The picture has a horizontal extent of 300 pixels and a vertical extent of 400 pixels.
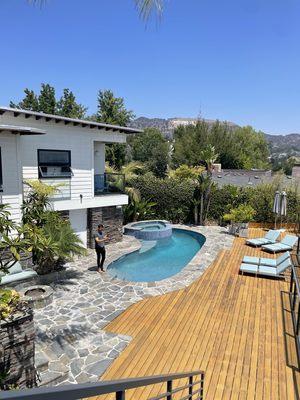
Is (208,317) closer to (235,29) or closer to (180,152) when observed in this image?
(235,29)

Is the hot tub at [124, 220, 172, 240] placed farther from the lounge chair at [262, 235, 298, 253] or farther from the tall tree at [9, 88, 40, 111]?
the tall tree at [9, 88, 40, 111]

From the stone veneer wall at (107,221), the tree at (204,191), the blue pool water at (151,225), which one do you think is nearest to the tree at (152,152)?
the tree at (204,191)

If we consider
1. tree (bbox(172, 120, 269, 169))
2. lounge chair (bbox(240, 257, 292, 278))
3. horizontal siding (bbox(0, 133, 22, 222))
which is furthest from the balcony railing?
tree (bbox(172, 120, 269, 169))

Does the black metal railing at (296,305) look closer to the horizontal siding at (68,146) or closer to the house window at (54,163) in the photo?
the horizontal siding at (68,146)

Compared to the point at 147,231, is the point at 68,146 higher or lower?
higher

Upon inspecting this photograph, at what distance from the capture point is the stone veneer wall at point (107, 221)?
55.6 ft

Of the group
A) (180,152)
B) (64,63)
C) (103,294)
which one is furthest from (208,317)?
(180,152)

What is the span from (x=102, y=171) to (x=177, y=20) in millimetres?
14389

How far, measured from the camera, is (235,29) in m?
13.4

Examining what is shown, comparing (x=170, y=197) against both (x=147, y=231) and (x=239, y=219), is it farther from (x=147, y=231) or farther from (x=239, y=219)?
(x=239, y=219)

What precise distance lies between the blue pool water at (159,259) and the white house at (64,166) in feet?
7.22

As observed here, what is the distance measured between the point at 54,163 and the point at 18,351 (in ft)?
33.6

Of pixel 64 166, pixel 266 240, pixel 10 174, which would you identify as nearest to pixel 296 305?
pixel 266 240

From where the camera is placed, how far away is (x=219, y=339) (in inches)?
326
